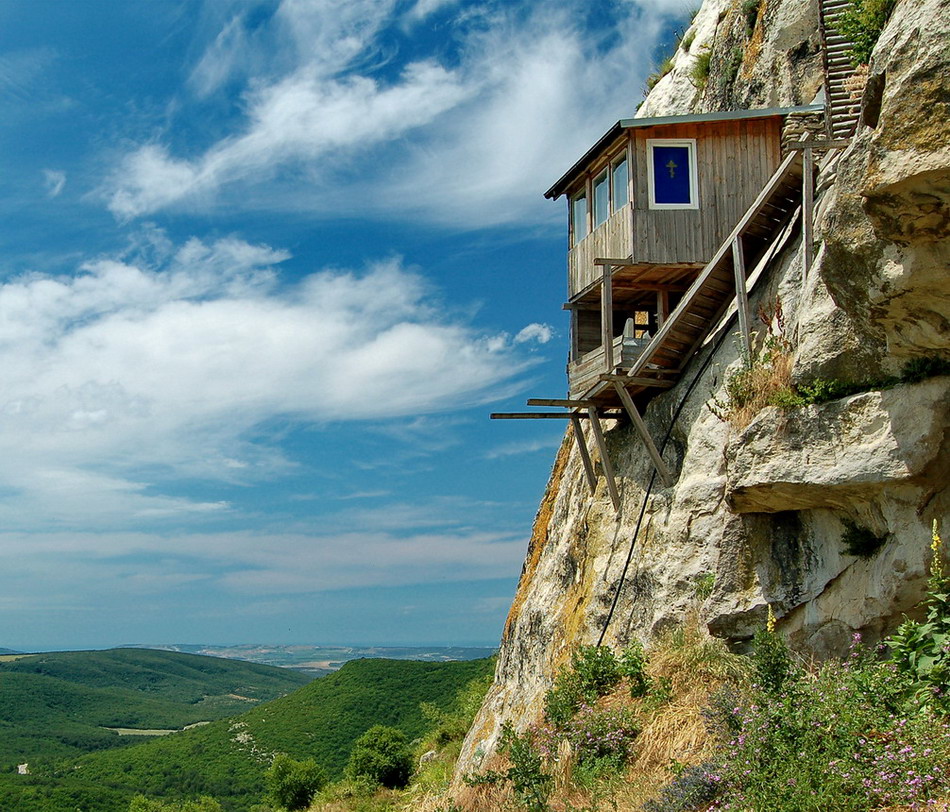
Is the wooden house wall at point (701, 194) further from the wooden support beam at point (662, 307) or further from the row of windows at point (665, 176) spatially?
the wooden support beam at point (662, 307)

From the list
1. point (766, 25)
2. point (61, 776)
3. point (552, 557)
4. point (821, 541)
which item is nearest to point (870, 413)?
point (821, 541)

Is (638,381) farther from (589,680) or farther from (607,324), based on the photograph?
(589,680)

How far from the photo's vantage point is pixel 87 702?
477ft

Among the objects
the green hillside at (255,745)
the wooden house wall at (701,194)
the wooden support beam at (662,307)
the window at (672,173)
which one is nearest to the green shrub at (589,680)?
the wooden support beam at (662,307)

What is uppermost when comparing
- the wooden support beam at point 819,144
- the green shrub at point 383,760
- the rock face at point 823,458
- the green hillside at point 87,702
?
the wooden support beam at point 819,144

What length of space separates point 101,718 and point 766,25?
459ft

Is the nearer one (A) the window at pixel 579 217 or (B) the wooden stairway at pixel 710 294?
(B) the wooden stairway at pixel 710 294

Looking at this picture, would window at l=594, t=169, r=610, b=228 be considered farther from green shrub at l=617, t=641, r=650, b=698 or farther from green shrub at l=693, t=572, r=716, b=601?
green shrub at l=617, t=641, r=650, b=698

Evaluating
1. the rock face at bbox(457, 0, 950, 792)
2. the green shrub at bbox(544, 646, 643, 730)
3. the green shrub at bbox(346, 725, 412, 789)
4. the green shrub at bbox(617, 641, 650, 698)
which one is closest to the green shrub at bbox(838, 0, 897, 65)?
the rock face at bbox(457, 0, 950, 792)

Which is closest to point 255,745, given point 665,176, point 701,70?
point 701,70

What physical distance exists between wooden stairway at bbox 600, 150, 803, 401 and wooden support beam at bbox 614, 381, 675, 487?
0.70 feet

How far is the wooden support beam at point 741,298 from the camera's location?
50.7ft

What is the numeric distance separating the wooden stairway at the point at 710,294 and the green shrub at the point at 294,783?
26.4 m

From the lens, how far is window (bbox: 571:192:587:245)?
19844 millimetres
